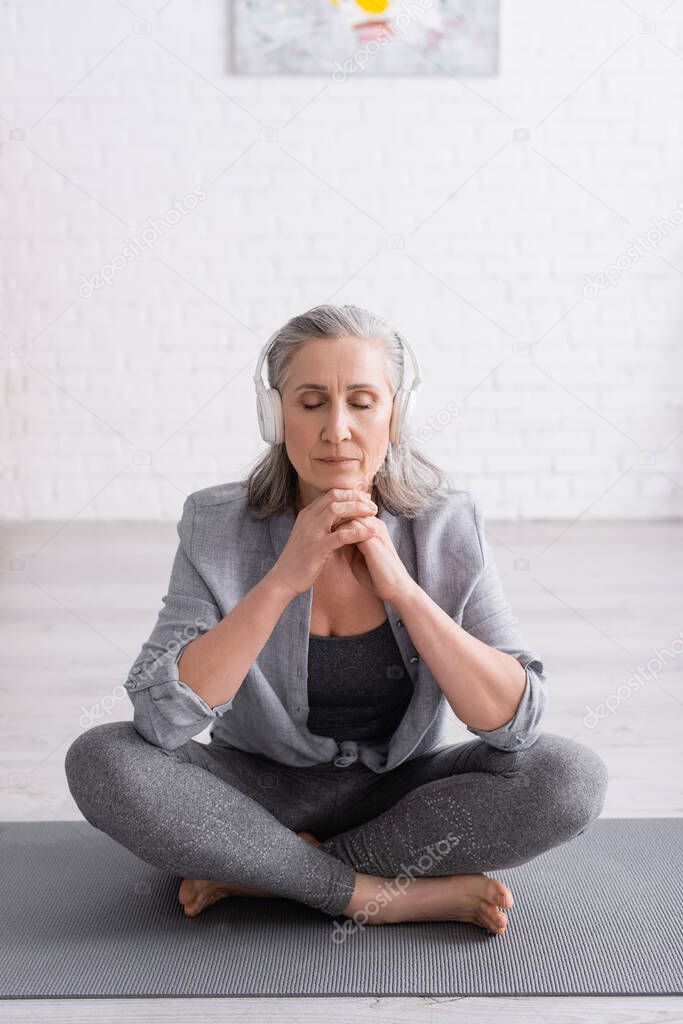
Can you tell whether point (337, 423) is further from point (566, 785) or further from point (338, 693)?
point (566, 785)

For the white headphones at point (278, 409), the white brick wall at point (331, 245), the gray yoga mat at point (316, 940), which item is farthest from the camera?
the white brick wall at point (331, 245)

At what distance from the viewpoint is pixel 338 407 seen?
1461 mm

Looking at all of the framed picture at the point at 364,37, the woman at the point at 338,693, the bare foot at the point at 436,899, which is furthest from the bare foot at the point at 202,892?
the framed picture at the point at 364,37

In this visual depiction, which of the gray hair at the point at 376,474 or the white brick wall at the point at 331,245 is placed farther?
the white brick wall at the point at 331,245

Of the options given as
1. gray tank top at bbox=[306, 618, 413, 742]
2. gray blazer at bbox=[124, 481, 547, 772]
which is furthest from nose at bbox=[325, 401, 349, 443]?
gray tank top at bbox=[306, 618, 413, 742]

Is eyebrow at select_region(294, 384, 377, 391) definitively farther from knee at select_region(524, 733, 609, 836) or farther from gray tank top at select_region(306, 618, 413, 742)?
knee at select_region(524, 733, 609, 836)

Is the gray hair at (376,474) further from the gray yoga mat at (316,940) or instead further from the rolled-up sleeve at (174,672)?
the gray yoga mat at (316,940)

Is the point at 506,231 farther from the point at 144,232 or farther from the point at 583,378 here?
the point at 144,232

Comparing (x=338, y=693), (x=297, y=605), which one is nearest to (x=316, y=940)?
(x=338, y=693)

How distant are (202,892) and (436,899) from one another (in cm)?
31

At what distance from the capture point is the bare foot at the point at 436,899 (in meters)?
1.51

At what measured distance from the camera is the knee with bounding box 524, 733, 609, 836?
1466 millimetres

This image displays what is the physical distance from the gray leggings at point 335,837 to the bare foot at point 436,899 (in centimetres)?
2

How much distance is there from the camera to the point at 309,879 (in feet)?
4.89
